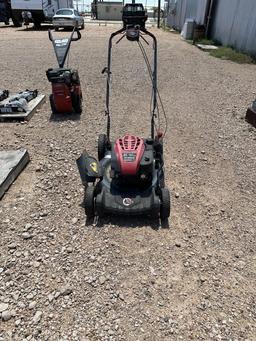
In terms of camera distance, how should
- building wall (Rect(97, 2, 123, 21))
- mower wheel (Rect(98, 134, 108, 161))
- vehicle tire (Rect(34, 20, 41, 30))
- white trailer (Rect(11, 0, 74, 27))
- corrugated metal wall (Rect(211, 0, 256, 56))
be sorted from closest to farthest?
mower wheel (Rect(98, 134, 108, 161)), corrugated metal wall (Rect(211, 0, 256, 56)), white trailer (Rect(11, 0, 74, 27)), vehicle tire (Rect(34, 20, 41, 30)), building wall (Rect(97, 2, 123, 21))


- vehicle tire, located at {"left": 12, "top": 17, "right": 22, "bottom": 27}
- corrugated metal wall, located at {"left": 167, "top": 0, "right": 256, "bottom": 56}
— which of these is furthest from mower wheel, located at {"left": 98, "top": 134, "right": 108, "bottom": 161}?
vehicle tire, located at {"left": 12, "top": 17, "right": 22, "bottom": 27}

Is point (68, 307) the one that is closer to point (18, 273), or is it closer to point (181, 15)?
point (18, 273)

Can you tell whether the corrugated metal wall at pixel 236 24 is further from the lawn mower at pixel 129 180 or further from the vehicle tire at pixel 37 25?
the vehicle tire at pixel 37 25

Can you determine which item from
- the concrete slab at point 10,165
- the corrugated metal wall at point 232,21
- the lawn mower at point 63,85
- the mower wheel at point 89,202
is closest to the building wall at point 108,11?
the corrugated metal wall at point 232,21

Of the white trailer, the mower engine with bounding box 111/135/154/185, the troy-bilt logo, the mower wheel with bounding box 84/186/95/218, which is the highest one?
the mower engine with bounding box 111/135/154/185

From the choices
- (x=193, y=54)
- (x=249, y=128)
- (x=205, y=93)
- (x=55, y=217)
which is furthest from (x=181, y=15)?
(x=55, y=217)

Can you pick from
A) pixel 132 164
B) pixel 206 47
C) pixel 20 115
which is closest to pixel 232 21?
pixel 206 47

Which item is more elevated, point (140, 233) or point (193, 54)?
point (140, 233)

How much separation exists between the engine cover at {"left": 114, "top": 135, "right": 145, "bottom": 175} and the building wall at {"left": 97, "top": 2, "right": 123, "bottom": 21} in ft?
168

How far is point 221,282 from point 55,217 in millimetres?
1894

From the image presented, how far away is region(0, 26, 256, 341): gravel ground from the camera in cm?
246

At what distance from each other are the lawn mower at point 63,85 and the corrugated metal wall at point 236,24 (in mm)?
9872

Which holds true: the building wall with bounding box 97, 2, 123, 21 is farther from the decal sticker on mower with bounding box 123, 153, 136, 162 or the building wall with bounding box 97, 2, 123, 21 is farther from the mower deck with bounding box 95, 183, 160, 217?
the mower deck with bounding box 95, 183, 160, 217

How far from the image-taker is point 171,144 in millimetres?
5406
